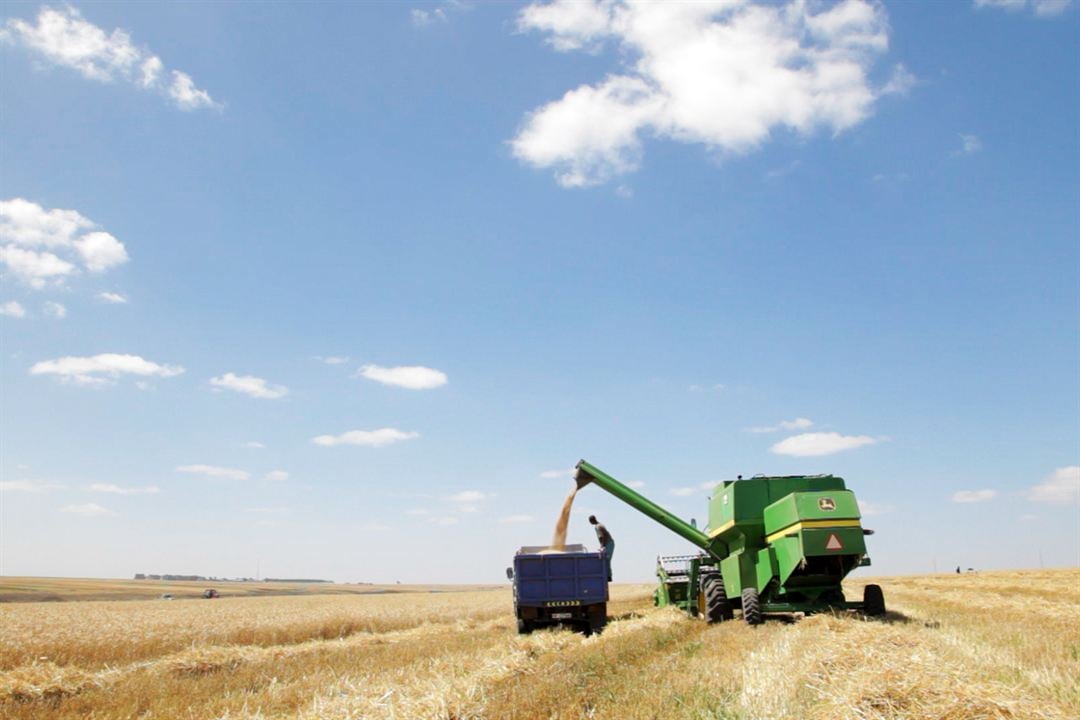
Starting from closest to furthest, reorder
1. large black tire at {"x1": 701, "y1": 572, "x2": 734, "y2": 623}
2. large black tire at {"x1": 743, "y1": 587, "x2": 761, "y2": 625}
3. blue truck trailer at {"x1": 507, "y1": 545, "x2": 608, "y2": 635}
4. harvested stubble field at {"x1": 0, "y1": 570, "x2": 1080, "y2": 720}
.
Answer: harvested stubble field at {"x1": 0, "y1": 570, "x2": 1080, "y2": 720} < large black tire at {"x1": 743, "y1": 587, "x2": 761, "y2": 625} < large black tire at {"x1": 701, "y1": 572, "x2": 734, "y2": 623} < blue truck trailer at {"x1": 507, "y1": 545, "x2": 608, "y2": 635}

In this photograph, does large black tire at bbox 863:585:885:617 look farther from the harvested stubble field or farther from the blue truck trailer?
the blue truck trailer

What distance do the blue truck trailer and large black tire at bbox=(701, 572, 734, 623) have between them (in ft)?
7.90

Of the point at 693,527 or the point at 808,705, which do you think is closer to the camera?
the point at 808,705

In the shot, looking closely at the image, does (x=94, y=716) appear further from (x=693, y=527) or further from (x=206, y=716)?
(x=693, y=527)

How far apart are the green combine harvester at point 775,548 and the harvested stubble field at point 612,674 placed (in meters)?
1.14

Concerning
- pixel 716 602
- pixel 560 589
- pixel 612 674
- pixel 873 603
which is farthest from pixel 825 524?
pixel 612 674

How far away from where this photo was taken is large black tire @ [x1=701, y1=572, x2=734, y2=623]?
53.5 ft

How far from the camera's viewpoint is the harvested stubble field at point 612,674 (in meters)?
5.79

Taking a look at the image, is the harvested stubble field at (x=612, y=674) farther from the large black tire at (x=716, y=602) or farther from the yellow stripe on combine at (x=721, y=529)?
the yellow stripe on combine at (x=721, y=529)

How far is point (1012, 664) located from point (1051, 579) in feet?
101

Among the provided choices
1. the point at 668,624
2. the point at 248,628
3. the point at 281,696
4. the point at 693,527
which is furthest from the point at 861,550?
the point at 248,628

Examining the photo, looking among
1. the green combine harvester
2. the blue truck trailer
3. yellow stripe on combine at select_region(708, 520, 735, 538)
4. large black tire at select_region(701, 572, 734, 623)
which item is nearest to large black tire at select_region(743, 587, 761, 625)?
the green combine harvester

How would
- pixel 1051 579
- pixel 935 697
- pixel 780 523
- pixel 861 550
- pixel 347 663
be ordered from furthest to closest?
pixel 1051 579 < pixel 780 523 < pixel 861 550 < pixel 347 663 < pixel 935 697

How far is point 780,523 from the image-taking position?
1514cm
